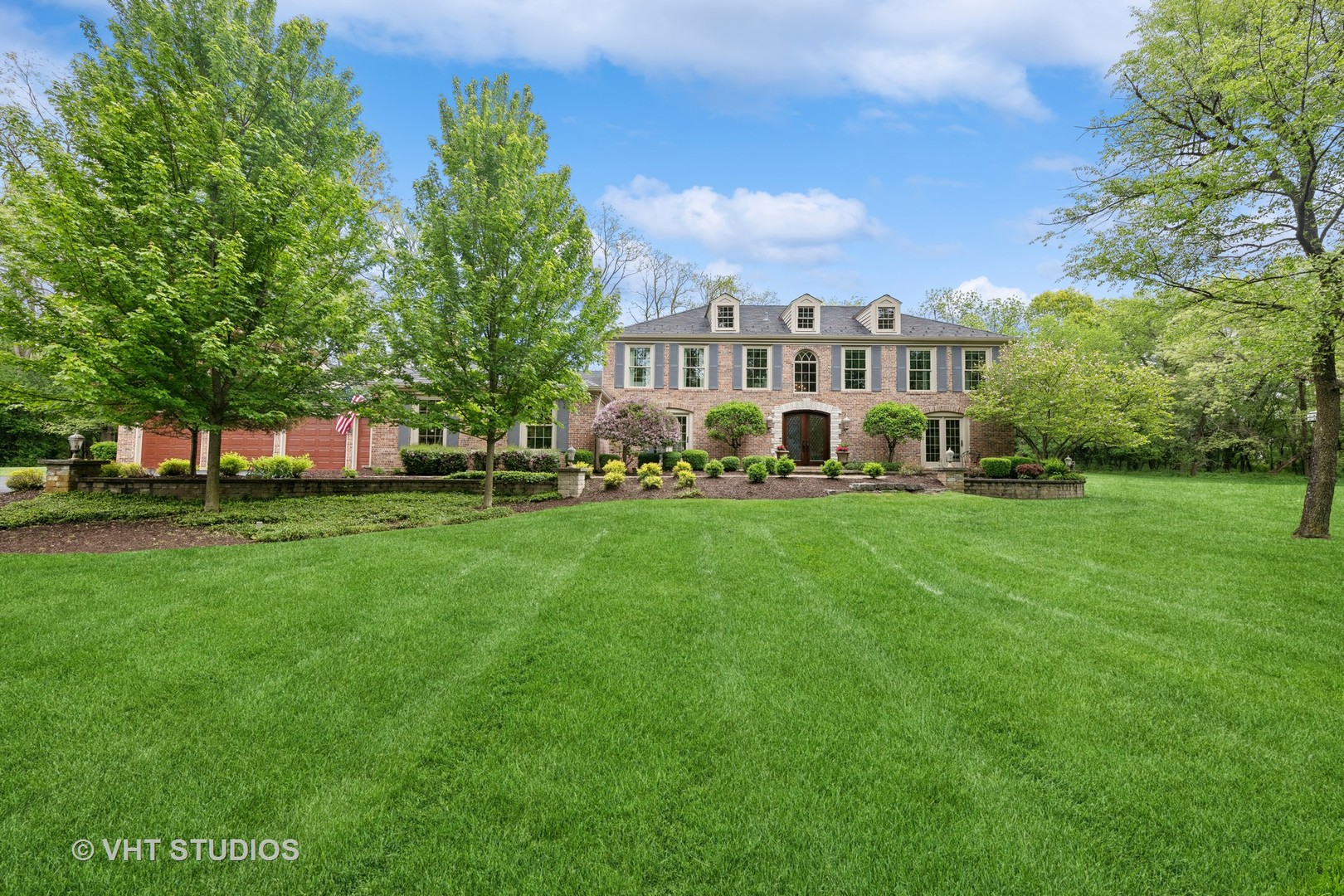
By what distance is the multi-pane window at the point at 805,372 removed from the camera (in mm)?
19609

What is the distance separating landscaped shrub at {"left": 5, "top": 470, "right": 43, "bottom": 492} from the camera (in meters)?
11.5

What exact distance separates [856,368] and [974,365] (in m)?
4.19

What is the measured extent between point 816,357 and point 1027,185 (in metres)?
10.7

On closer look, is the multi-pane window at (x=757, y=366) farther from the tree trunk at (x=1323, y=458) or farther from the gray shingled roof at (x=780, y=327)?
the tree trunk at (x=1323, y=458)

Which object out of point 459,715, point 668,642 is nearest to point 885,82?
point 668,642

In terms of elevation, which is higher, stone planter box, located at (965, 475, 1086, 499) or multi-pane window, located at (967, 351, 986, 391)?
multi-pane window, located at (967, 351, 986, 391)

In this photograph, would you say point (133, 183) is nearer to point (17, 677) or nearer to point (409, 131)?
point (409, 131)

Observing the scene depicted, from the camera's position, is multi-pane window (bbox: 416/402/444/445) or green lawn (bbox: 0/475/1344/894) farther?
multi-pane window (bbox: 416/402/444/445)

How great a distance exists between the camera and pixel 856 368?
769 inches

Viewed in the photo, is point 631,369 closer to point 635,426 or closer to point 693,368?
point 693,368

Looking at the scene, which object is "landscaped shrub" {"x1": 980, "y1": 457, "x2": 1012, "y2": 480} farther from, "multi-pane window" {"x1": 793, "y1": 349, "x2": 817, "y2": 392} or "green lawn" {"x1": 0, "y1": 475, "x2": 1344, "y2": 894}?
"green lawn" {"x1": 0, "y1": 475, "x2": 1344, "y2": 894}

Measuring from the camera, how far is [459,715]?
280 cm

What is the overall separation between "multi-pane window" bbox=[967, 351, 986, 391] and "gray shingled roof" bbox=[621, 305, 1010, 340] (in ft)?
2.11

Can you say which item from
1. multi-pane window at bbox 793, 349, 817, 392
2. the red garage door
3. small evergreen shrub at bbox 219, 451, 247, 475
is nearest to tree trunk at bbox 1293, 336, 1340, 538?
multi-pane window at bbox 793, 349, 817, 392
